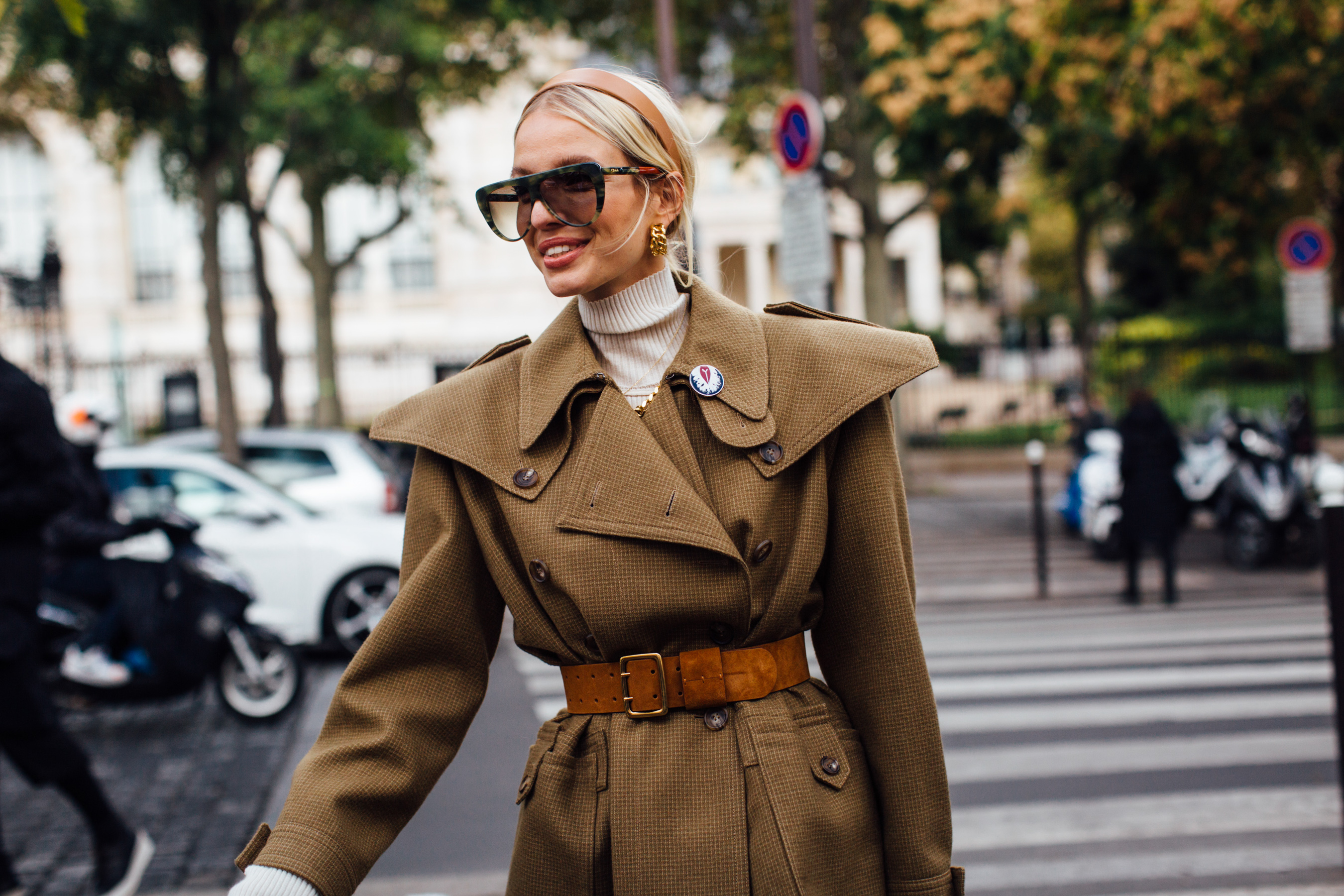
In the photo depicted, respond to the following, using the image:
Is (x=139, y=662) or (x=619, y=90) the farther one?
(x=139, y=662)

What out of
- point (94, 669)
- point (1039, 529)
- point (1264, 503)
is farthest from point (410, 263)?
point (94, 669)

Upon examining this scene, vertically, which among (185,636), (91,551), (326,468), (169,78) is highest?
(169,78)

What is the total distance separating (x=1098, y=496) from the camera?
505 inches

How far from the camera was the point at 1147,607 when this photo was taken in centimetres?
994

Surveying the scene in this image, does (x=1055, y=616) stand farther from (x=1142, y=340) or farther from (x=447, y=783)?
(x=1142, y=340)

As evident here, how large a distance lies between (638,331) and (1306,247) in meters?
11.8

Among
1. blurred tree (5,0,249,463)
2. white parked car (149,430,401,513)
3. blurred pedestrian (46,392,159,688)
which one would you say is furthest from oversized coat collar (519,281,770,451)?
blurred tree (5,0,249,463)

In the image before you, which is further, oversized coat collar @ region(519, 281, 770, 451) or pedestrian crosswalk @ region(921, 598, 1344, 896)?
pedestrian crosswalk @ region(921, 598, 1344, 896)

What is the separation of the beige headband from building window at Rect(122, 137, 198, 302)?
43.9 m

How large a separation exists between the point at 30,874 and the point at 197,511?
4.78m

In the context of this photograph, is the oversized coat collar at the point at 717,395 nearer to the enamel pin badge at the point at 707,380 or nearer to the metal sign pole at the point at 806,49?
the enamel pin badge at the point at 707,380

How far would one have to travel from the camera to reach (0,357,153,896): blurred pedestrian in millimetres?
4195

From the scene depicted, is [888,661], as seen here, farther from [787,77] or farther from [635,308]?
[787,77]

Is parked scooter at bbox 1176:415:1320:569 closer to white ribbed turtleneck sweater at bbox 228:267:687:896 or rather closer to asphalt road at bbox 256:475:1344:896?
asphalt road at bbox 256:475:1344:896
